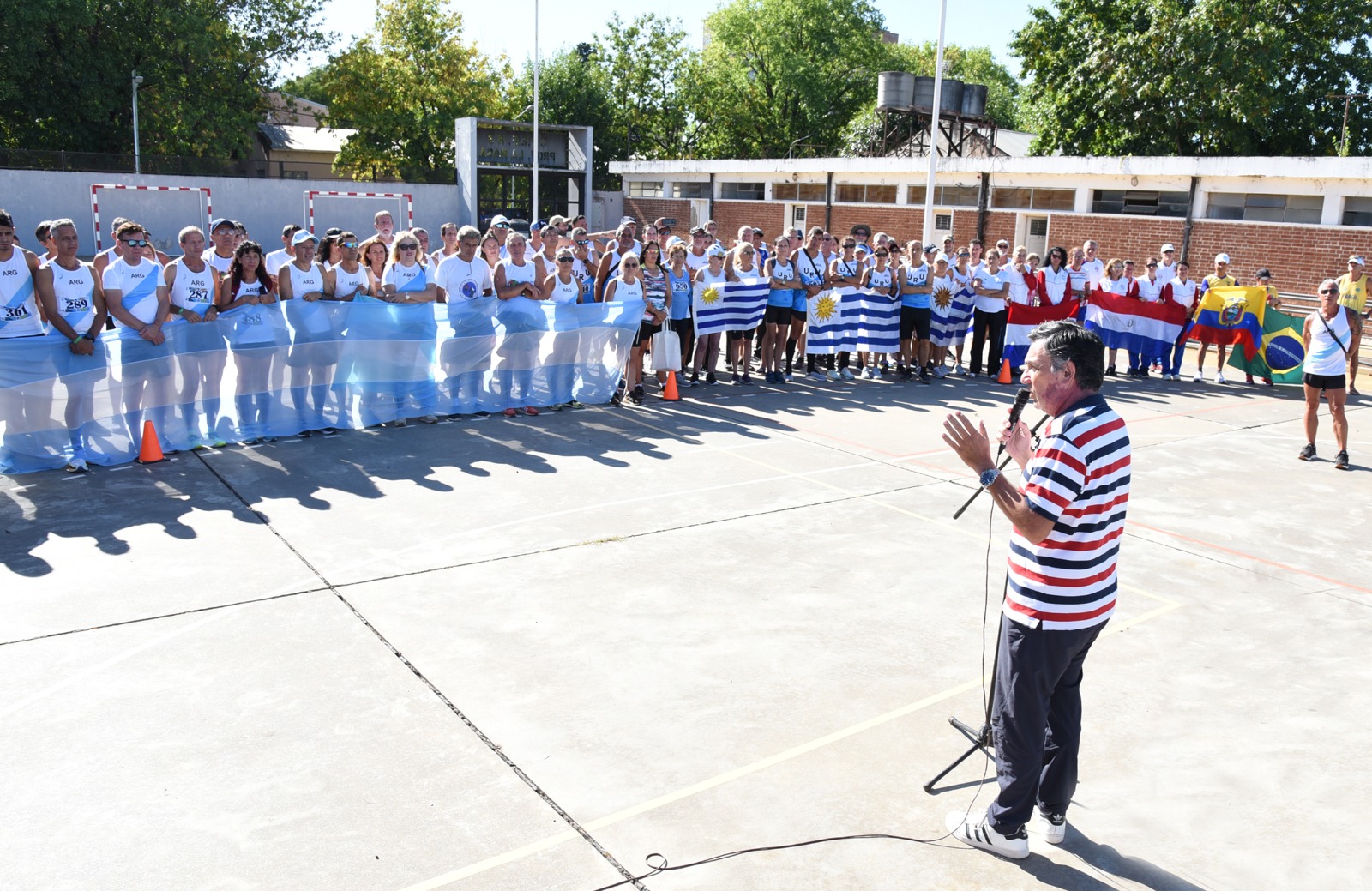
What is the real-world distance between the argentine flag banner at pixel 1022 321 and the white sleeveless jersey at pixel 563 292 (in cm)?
710

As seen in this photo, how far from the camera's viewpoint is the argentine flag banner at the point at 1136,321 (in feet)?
53.0

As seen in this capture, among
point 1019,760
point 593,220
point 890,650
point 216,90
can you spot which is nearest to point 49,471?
point 890,650

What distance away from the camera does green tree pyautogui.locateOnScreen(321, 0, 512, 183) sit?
46.3m

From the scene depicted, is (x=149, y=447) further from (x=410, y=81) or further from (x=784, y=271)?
(x=410, y=81)

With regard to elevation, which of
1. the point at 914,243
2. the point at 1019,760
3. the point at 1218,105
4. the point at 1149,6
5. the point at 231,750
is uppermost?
the point at 1149,6

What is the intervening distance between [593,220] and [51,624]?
3663 centimetres

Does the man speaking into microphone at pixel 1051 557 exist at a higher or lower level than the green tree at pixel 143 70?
lower

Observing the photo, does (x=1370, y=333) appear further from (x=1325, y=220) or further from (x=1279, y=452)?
(x=1279, y=452)

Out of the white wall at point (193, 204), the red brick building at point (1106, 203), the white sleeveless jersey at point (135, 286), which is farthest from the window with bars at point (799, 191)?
the white sleeveless jersey at point (135, 286)

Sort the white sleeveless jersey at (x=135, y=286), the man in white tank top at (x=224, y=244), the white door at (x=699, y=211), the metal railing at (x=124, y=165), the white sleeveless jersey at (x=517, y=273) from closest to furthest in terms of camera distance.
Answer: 1. the white sleeveless jersey at (x=135, y=286)
2. the man in white tank top at (x=224, y=244)
3. the white sleeveless jersey at (x=517, y=273)
4. the metal railing at (x=124, y=165)
5. the white door at (x=699, y=211)

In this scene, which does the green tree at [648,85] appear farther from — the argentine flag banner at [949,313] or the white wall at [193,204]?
the argentine flag banner at [949,313]

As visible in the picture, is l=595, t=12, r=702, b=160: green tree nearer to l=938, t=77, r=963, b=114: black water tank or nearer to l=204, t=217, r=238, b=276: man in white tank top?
l=938, t=77, r=963, b=114: black water tank

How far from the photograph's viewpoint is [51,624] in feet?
18.9

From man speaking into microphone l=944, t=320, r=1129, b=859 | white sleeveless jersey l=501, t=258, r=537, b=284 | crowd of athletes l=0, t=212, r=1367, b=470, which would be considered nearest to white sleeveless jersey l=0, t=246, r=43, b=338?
crowd of athletes l=0, t=212, r=1367, b=470
